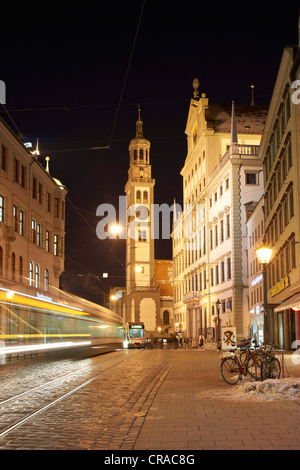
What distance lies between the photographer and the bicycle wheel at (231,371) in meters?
15.3

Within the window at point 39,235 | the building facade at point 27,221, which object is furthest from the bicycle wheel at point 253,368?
the window at point 39,235

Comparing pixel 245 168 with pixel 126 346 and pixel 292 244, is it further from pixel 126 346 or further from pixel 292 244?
pixel 292 244

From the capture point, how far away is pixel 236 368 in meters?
15.5

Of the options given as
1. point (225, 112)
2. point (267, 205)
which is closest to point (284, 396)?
point (267, 205)

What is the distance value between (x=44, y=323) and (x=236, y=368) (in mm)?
13002

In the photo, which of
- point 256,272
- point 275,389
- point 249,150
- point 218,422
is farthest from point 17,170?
point 218,422

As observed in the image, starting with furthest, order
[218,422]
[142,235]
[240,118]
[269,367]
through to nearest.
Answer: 1. [142,235]
2. [240,118]
3. [269,367]
4. [218,422]

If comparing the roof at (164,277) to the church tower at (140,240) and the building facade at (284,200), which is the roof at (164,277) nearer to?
the church tower at (140,240)

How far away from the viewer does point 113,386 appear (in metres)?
16.2

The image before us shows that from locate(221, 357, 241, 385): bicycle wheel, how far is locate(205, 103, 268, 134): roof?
5099 cm

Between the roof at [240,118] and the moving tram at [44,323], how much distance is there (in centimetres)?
3260

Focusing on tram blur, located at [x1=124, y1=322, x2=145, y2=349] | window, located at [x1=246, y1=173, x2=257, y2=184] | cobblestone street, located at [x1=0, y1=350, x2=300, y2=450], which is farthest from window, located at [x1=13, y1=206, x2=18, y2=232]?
cobblestone street, located at [x1=0, y1=350, x2=300, y2=450]

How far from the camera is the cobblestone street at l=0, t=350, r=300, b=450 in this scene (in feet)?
24.6

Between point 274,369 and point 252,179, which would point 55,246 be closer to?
point 252,179
